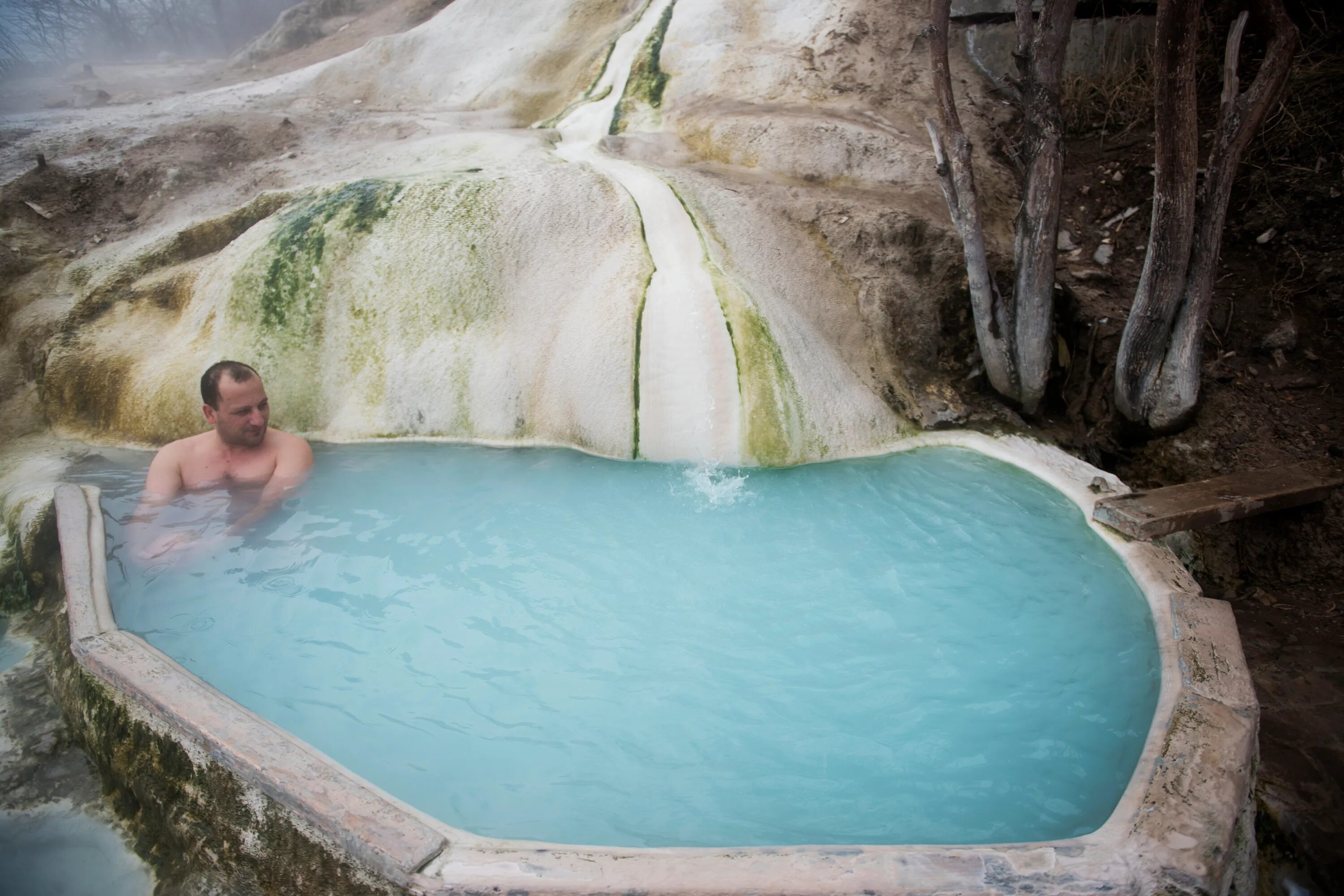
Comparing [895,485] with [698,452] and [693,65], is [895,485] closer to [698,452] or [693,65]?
[698,452]

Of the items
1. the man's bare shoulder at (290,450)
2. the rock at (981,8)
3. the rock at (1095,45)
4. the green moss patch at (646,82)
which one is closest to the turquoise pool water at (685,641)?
the man's bare shoulder at (290,450)

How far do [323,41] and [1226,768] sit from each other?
10.1 m

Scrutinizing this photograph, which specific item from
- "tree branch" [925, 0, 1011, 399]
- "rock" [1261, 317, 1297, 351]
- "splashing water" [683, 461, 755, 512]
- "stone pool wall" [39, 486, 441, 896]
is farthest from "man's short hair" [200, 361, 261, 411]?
"rock" [1261, 317, 1297, 351]

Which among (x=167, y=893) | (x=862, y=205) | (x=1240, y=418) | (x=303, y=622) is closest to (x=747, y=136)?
(x=862, y=205)

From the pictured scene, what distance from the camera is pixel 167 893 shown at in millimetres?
2127

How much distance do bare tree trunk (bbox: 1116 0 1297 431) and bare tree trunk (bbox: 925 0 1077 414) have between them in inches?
14.2

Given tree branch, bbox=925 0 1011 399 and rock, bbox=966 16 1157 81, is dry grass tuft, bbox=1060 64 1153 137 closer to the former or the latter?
rock, bbox=966 16 1157 81

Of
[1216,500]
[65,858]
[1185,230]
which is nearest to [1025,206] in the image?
[1185,230]

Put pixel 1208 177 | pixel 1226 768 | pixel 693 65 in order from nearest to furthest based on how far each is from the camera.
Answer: pixel 1226 768, pixel 1208 177, pixel 693 65

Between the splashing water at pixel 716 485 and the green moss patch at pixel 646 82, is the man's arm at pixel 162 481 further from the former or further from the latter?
the green moss patch at pixel 646 82

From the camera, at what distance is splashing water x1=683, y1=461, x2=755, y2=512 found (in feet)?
11.3

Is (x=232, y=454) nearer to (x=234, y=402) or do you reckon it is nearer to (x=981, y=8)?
(x=234, y=402)

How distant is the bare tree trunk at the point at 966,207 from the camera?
3.78 metres

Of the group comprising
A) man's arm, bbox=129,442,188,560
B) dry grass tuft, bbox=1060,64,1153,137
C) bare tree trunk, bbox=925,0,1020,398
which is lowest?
man's arm, bbox=129,442,188,560
